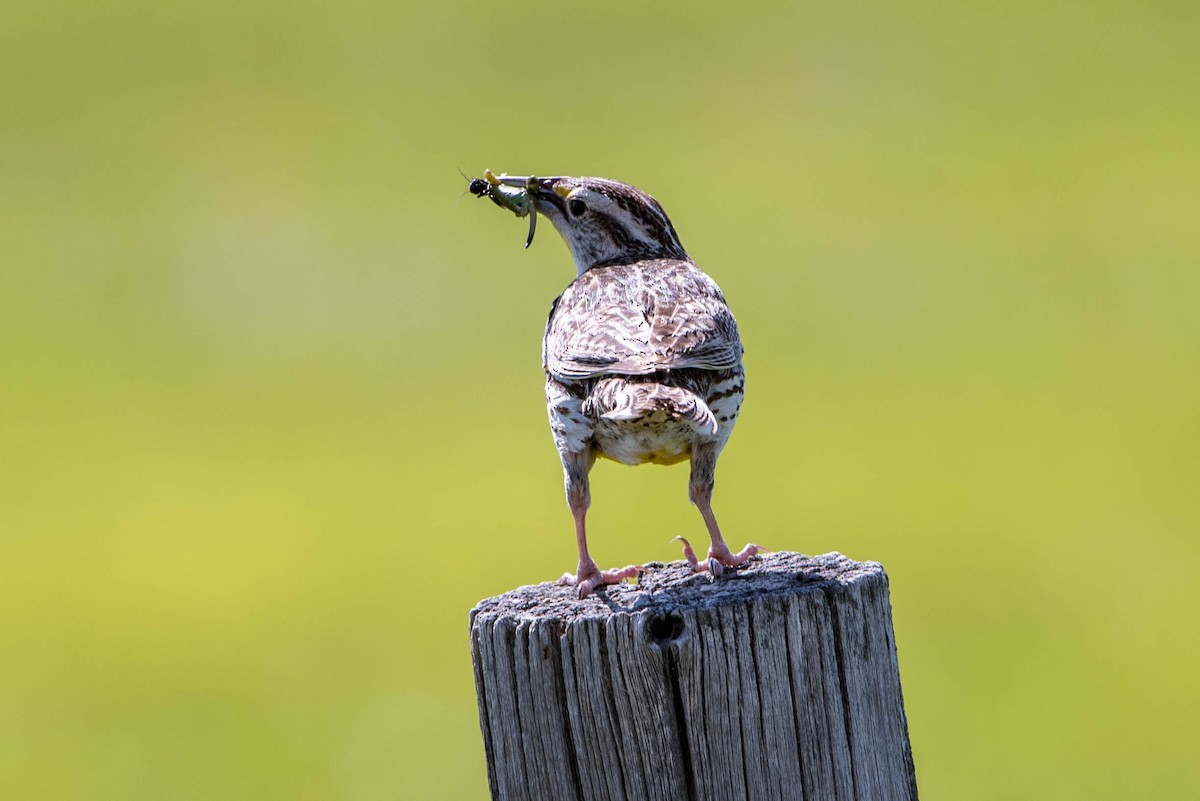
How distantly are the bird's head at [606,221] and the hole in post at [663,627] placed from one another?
385 centimetres

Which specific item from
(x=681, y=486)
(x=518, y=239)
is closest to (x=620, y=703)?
(x=681, y=486)

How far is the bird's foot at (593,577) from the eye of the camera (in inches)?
224

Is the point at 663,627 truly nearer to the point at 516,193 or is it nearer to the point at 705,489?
the point at 705,489

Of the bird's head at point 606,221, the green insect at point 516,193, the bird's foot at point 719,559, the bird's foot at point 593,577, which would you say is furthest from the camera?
the green insect at point 516,193

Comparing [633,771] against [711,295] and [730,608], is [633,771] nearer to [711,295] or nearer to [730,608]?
[730,608]

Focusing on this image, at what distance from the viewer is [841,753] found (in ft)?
15.7

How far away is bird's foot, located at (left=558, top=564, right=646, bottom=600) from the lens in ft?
18.6

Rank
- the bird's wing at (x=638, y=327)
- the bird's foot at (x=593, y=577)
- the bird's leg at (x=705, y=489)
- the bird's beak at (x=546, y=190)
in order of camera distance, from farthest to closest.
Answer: the bird's beak at (x=546, y=190) → the bird's wing at (x=638, y=327) → the bird's leg at (x=705, y=489) → the bird's foot at (x=593, y=577)

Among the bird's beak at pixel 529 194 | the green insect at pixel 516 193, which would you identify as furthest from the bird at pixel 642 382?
the green insect at pixel 516 193

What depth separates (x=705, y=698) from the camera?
15.3 ft

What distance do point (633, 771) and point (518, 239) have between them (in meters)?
22.0

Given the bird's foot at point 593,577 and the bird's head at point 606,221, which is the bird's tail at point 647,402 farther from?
the bird's head at point 606,221

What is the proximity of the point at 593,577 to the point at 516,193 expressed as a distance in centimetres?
357

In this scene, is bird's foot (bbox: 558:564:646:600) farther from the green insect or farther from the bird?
the green insect
